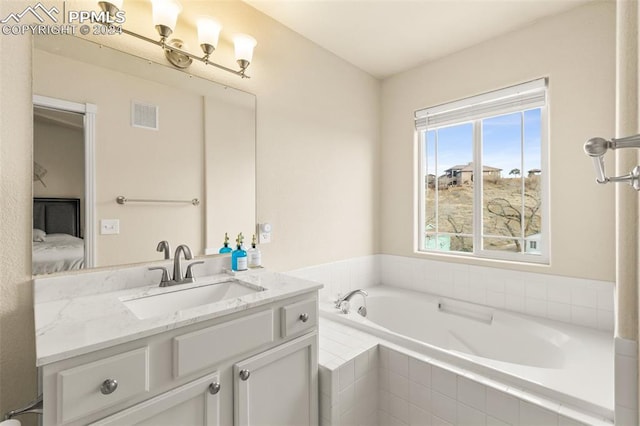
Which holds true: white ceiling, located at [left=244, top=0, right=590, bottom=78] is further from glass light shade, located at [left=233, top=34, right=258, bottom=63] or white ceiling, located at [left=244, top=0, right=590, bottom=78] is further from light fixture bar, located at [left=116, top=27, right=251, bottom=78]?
light fixture bar, located at [left=116, top=27, right=251, bottom=78]

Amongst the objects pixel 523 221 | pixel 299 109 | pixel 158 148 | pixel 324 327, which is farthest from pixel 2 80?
Answer: pixel 523 221

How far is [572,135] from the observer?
1995mm

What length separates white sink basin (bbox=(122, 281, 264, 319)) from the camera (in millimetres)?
1263

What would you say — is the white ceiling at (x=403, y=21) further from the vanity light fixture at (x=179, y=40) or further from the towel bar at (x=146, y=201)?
the towel bar at (x=146, y=201)

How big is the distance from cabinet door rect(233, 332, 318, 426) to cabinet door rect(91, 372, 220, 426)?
0.30 feet

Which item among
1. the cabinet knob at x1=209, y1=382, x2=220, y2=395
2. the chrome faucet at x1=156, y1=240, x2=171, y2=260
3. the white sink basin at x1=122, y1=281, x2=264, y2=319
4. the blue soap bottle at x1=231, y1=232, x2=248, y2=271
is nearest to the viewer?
the cabinet knob at x1=209, y1=382, x2=220, y2=395

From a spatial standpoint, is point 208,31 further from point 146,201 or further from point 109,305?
point 109,305

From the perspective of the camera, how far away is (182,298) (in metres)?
1.38

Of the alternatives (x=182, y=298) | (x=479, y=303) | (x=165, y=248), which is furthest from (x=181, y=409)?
(x=479, y=303)

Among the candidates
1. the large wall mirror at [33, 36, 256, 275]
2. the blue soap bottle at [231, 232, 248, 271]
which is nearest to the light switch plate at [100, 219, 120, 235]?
the large wall mirror at [33, 36, 256, 275]

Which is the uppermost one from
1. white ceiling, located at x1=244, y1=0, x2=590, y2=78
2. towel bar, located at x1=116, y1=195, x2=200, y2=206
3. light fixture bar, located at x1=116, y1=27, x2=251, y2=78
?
white ceiling, located at x1=244, y1=0, x2=590, y2=78

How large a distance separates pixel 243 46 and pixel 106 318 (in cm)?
154

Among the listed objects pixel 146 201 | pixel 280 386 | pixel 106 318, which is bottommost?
pixel 280 386

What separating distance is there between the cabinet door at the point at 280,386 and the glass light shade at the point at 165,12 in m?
1.55
